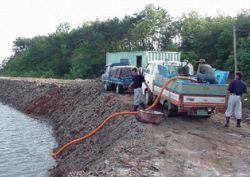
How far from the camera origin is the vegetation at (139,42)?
39.8m

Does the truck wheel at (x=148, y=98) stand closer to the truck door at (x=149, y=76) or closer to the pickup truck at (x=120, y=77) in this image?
the truck door at (x=149, y=76)

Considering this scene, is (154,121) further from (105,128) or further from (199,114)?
(105,128)

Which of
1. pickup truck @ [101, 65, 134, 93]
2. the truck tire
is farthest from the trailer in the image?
the truck tire

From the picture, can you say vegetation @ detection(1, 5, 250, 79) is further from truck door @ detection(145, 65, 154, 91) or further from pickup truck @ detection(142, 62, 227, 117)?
pickup truck @ detection(142, 62, 227, 117)

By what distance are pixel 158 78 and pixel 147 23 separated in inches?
1699

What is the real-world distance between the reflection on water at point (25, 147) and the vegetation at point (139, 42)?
17549mm

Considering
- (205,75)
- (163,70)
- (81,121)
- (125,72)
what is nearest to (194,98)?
(205,75)

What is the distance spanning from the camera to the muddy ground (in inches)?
409

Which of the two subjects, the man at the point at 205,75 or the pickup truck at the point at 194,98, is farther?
the man at the point at 205,75

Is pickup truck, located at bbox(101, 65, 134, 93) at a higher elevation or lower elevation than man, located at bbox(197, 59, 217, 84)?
lower

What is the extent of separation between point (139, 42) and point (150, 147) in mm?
49841

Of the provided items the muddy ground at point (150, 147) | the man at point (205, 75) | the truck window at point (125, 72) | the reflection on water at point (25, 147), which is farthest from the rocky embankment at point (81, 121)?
the man at point (205, 75)

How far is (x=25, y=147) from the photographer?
20844 mm

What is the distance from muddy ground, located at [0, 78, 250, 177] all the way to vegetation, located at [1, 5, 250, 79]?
56.2ft
